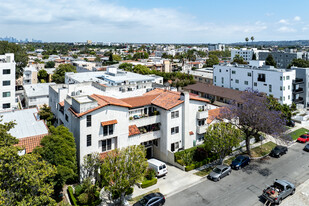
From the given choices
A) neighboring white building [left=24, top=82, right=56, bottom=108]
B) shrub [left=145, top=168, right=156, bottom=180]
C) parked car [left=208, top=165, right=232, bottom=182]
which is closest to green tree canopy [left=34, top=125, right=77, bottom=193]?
shrub [left=145, top=168, right=156, bottom=180]

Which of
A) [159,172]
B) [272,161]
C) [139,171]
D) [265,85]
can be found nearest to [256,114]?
[272,161]

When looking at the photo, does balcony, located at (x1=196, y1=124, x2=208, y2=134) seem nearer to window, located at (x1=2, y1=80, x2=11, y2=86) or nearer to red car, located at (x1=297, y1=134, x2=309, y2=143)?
red car, located at (x1=297, y1=134, x2=309, y2=143)

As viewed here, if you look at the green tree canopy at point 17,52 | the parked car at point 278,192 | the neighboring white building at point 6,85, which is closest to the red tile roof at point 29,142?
the parked car at point 278,192

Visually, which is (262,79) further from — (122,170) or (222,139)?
(122,170)

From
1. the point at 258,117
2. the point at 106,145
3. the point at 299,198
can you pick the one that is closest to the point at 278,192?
the point at 299,198

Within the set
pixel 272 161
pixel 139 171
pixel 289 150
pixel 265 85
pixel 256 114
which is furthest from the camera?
pixel 265 85

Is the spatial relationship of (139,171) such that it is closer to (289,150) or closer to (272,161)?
(272,161)
